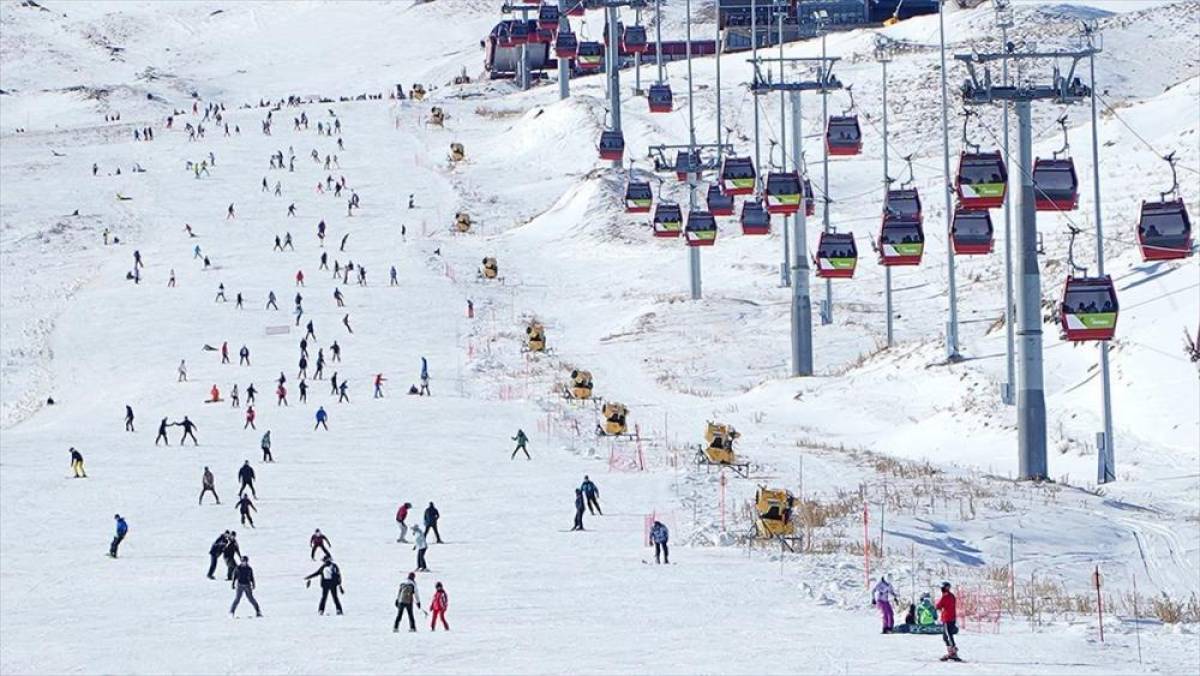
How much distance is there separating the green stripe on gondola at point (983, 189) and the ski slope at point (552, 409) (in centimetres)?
579

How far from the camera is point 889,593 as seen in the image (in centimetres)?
2638

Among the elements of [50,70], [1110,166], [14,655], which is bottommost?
[14,655]

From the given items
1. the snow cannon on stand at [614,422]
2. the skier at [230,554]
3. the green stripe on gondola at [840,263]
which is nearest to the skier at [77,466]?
the snow cannon on stand at [614,422]

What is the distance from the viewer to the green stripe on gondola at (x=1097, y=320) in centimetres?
4091

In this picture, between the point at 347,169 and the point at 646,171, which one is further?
the point at 347,169

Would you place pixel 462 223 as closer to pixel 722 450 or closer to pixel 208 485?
pixel 722 450

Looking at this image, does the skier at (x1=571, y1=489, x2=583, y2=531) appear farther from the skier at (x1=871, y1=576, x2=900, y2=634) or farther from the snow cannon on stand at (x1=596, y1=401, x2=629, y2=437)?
the snow cannon on stand at (x1=596, y1=401, x2=629, y2=437)

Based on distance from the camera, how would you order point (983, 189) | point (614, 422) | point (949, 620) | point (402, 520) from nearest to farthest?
point (949, 620)
point (402, 520)
point (983, 189)
point (614, 422)

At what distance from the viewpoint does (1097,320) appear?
4094cm

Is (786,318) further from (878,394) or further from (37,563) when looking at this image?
(37,563)

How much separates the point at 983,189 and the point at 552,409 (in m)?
17.6

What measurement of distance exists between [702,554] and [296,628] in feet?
26.7

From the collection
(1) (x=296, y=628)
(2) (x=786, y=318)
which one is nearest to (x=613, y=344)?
(2) (x=786, y=318)

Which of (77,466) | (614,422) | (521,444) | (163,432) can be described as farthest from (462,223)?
(77,466)
